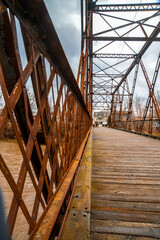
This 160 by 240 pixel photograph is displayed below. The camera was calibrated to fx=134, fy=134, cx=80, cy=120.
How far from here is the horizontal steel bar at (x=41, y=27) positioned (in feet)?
2.37

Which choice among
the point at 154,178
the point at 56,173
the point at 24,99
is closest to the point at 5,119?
the point at 24,99

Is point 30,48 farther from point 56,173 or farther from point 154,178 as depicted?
point 154,178

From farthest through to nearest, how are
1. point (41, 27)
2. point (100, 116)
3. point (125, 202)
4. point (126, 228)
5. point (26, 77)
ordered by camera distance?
point (100, 116) < point (125, 202) < point (126, 228) < point (41, 27) < point (26, 77)

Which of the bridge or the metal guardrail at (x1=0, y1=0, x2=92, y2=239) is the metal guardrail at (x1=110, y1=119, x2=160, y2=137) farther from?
the metal guardrail at (x1=0, y1=0, x2=92, y2=239)

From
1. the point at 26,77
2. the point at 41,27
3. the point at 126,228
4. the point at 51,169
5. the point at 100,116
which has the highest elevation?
the point at 100,116

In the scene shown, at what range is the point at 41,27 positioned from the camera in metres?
0.86

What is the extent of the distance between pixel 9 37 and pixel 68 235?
138 centimetres

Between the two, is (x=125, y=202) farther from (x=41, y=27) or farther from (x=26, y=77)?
(x=41, y=27)

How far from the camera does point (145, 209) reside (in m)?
1.62

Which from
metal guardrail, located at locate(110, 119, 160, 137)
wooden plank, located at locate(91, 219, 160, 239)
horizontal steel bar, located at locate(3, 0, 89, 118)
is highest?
horizontal steel bar, located at locate(3, 0, 89, 118)

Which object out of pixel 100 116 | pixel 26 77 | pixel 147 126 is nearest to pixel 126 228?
pixel 26 77

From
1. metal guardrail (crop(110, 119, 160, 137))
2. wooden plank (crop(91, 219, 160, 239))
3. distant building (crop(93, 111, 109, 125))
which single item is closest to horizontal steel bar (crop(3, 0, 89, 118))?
wooden plank (crop(91, 219, 160, 239))

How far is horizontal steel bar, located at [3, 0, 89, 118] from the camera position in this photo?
724mm

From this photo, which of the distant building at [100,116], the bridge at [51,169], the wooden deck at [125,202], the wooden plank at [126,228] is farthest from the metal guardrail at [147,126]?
the distant building at [100,116]
